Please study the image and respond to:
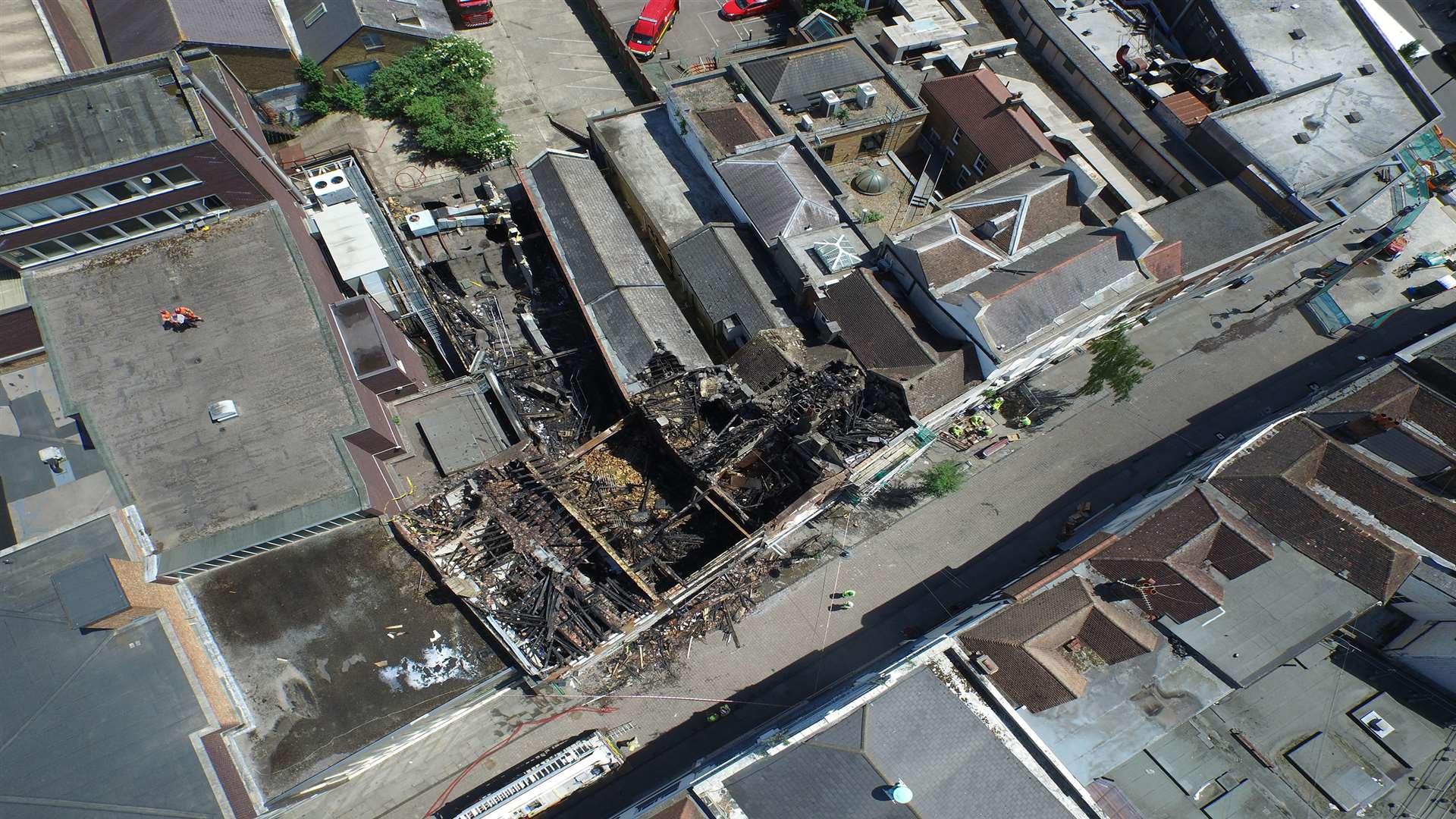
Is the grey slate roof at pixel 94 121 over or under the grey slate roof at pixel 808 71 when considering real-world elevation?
over

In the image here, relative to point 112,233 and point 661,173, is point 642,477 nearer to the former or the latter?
point 661,173

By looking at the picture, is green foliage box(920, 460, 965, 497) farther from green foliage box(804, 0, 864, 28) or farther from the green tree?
green foliage box(804, 0, 864, 28)

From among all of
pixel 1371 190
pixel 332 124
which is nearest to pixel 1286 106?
pixel 1371 190

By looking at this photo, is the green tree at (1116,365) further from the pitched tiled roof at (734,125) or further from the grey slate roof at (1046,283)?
the pitched tiled roof at (734,125)

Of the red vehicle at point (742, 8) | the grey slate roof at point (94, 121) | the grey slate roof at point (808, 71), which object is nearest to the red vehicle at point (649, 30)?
the red vehicle at point (742, 8)

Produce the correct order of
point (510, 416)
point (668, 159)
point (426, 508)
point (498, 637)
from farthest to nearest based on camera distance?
point (668, 159) < point (510, 416) < point (426, 508) < point (498, 637)

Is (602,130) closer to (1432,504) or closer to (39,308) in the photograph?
(39,308)
